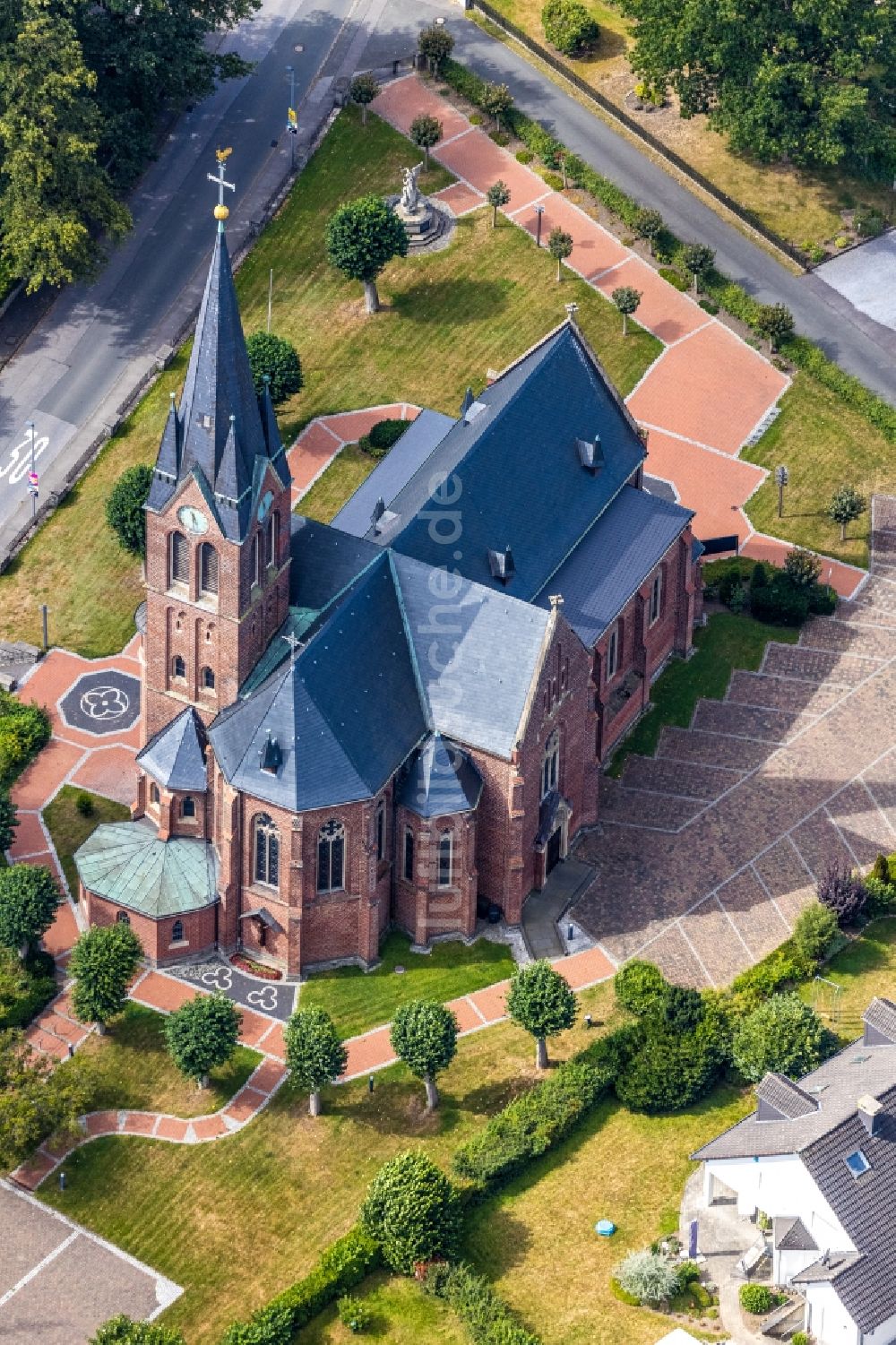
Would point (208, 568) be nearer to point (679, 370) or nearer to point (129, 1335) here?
point (129, 1335)

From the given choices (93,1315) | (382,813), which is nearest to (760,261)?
(382,813)

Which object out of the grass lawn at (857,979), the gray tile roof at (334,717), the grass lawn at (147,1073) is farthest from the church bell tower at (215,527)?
the grass lawn at (857,979)

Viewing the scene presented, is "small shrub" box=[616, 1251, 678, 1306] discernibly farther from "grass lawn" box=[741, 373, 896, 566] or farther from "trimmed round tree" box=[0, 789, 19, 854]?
"grass lawn" box=[741, 373, 896, 566]

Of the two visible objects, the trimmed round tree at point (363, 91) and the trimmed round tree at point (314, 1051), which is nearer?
the trimmed round tree at point (314, 1051)

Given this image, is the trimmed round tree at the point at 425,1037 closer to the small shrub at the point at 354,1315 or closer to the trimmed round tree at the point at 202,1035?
the trimmed round tree at the point at 202,1035

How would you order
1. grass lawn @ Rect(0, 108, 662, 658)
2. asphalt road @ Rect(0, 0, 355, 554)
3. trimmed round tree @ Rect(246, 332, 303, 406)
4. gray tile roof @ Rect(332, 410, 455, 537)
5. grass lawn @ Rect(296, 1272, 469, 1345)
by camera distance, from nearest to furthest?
grass lawn @ Rect(296, 1272, 469, 1345) → gray tile roof @ Rect(332, 410, 455, 537) → trimmed round tree @ Rect(246, 332, 303, 406) → grass lawn @ Rect(0, 108, 662, 658) → asphalt road @ Rect(0, 0, 355, 554)

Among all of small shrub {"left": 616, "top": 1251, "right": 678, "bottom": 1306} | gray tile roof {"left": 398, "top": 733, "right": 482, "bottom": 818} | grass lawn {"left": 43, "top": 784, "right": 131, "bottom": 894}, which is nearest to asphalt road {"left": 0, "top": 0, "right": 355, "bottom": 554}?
grass lawn {"left": 43, "top": 784, "right": 131, "bottom": 894}
